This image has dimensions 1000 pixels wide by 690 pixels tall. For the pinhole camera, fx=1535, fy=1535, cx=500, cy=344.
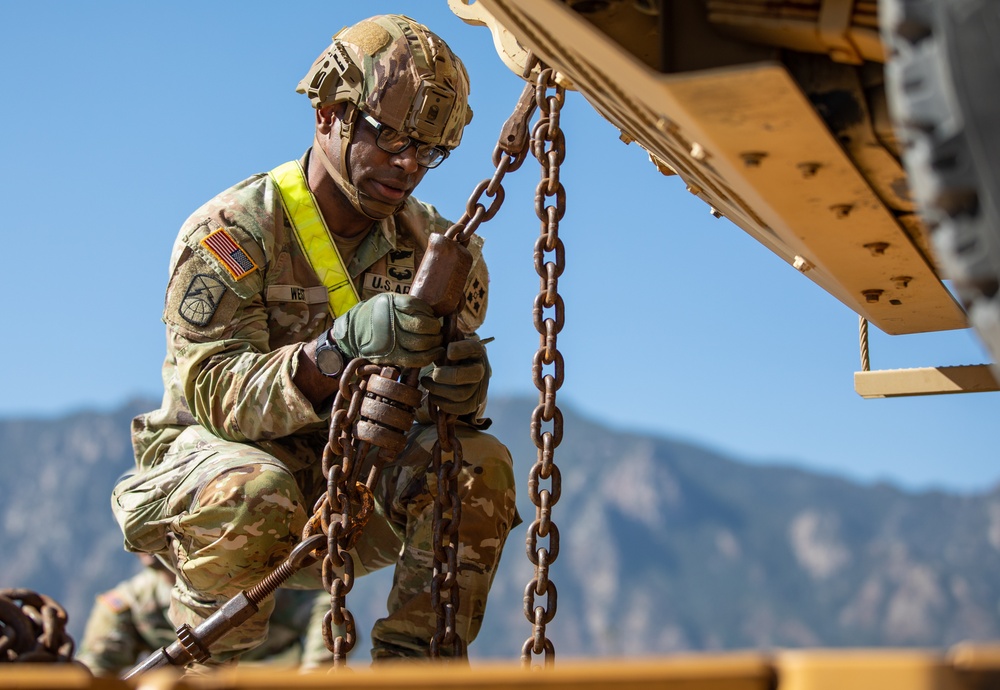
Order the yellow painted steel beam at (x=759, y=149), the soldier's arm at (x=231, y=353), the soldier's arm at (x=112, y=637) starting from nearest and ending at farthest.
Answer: the yellow painted steel beam at (x=759, y=149) → the soldier's arm at (x=231, y=353) → the soldier's arm at (x=112, y=637)

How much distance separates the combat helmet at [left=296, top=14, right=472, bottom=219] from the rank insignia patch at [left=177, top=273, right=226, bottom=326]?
538 millimetres

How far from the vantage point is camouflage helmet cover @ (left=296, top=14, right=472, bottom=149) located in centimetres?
466

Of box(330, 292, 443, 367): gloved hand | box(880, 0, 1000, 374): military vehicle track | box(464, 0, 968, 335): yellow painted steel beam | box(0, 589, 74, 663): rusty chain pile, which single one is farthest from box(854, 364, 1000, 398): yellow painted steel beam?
box(0, 589, 74, 663): rusty chain pile

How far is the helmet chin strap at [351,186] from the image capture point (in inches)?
187

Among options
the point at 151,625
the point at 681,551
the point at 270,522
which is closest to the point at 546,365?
the point at 270,522

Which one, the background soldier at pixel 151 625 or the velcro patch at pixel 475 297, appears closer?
the velcro patch at pixel 475 297

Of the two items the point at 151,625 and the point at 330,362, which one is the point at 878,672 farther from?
the point at 151,625

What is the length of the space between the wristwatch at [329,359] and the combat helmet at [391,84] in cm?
70

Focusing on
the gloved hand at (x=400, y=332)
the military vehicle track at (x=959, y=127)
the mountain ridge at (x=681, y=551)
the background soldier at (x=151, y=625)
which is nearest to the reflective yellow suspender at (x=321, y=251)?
the gloved hand at (x=400, y=332)

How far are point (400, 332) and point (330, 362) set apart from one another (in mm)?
295

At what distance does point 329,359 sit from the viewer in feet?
13.8

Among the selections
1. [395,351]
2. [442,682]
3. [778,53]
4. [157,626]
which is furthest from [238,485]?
[157,626]

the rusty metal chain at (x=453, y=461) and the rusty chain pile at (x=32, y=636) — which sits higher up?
the rusty metal chain at (x=453, y=461)

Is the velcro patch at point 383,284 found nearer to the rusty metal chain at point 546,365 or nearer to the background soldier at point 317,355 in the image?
the background soldier at point 317,355
